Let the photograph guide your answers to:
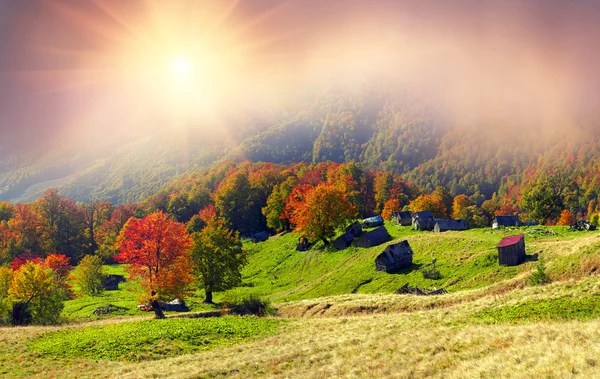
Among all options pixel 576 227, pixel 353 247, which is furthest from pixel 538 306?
pixel 353 247

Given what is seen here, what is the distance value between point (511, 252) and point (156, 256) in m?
45.4

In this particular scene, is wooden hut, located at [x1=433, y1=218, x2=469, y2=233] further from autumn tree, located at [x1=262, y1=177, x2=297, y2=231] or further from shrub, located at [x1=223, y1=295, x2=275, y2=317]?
shrub, located at [x1=223, y1=295, x2=275, y2=317]

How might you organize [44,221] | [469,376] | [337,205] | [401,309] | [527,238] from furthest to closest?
[44,221]
[337,205]
[527,238]
[401,309]
[469,376]

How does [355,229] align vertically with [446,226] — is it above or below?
above

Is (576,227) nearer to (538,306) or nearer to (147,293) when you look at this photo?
(538,306)

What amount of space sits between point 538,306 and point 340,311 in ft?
69.0

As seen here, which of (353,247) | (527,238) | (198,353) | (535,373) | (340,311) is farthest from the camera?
(353,247)

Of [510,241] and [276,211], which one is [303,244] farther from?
[510,241]

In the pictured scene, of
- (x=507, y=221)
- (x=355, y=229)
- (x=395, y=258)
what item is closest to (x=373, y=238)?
(x=355, y=229)

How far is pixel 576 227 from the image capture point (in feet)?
207

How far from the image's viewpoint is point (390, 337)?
84.4 ft

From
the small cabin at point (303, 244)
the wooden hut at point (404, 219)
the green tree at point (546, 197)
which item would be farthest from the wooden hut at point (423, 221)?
the green tree at point (546, 197)

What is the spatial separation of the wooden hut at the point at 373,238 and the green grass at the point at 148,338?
4266 cm

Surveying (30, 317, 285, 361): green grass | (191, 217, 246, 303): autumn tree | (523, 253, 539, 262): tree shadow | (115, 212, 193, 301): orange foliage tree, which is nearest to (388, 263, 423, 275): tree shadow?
(523, 253, 539, 262): tree shadow
